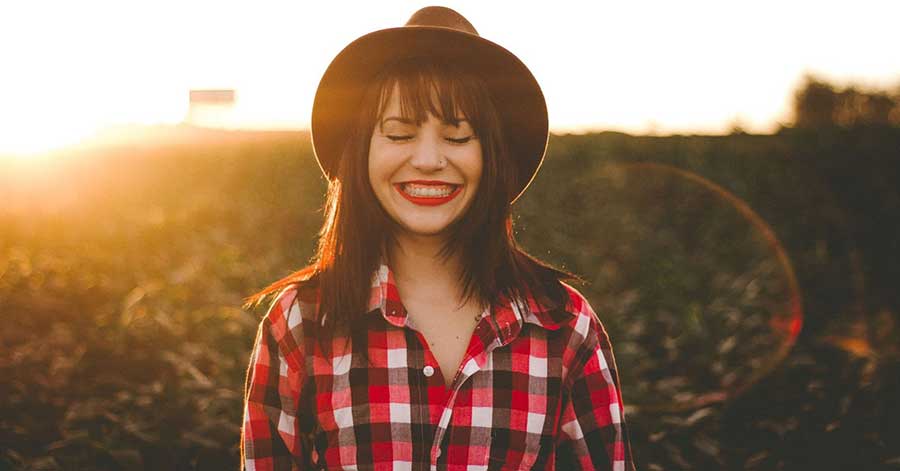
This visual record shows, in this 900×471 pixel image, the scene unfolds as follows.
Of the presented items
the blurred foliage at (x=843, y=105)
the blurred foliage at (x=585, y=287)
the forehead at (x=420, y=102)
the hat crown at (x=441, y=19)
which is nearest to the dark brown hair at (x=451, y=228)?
the forehead at (x=420, y=102)

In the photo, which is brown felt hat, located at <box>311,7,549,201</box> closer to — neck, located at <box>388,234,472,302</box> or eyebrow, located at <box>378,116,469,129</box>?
eyebrow, located at <box>378,116,469,129</box>

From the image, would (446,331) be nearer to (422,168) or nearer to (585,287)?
(422,168)

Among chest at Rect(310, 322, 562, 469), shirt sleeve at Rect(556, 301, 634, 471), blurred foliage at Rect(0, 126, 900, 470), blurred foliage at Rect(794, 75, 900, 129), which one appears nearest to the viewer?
chest at Rect(310, 322, 562, 469)

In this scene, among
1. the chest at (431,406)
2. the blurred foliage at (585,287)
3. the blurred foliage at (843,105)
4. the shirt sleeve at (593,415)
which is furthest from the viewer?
the blurred foliage at (843,105)

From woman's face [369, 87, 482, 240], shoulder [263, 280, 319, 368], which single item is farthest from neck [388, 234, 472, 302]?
shoulder [263, 280, 319, 368]

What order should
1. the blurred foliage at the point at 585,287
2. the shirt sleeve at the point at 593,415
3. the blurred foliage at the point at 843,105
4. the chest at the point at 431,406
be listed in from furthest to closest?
the blurred foliage at the point at 843,105
the blurred foliage at the point at 585,287
the shirt sleeve at the point at 593,415
the chest at the point at 431,406

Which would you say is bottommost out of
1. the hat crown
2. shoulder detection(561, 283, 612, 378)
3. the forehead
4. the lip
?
shoulder detection(561, 283, 612, 378)

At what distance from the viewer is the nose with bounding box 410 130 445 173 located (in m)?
1.54

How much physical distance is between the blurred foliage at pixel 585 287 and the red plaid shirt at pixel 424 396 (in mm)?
1255

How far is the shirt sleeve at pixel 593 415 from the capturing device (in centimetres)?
165

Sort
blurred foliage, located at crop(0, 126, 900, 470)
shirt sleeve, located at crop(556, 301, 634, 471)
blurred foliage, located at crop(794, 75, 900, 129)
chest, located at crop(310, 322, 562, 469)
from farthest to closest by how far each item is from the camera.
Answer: blurred foliage, located at crop(794, 75, 900, 129) < blurred foliage, located at crop(0, 126, 900, 470) < shirt sleeve, located at crop(556, 301, 634, 471) < chest, located at crop(310, 322, 562, 469)

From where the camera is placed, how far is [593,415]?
1651 millimetres

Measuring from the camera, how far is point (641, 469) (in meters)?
2.78

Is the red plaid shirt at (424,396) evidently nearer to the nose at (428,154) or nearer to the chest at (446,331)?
the chest at (446,331)
